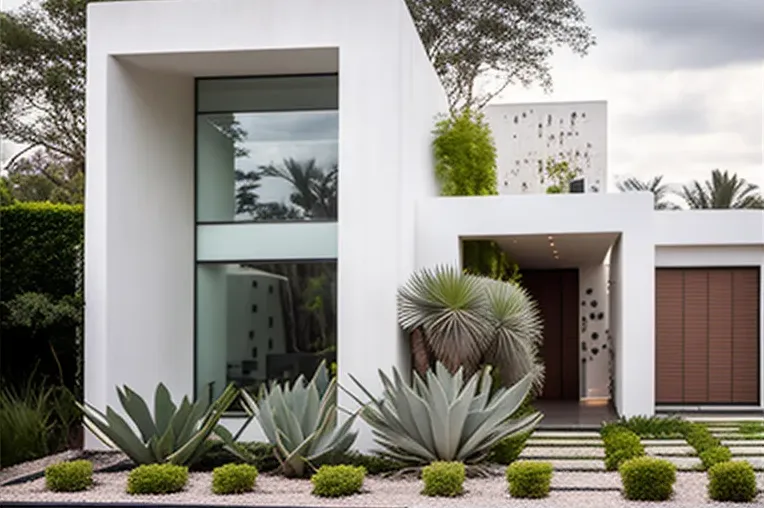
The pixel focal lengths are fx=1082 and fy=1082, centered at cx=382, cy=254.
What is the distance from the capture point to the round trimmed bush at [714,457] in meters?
11.0

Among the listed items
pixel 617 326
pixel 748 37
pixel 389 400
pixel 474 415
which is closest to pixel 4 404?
pixel 389 400

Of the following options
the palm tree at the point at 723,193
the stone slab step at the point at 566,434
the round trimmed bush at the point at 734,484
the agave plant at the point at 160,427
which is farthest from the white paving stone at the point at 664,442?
the palm tree at the point at 723,193

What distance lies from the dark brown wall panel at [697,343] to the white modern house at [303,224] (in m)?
0.02

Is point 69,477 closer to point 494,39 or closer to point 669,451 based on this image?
point 669,451

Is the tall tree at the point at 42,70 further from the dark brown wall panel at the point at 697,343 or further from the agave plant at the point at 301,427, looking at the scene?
the agave plant at the point at 301,427

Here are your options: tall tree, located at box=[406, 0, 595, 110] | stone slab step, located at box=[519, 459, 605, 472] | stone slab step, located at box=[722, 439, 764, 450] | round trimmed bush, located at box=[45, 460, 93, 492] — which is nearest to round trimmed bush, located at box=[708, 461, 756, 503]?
stone slab step, located at box=[519, 459, 605, 472]

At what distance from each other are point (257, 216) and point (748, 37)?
8337 mm

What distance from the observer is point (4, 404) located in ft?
41.5

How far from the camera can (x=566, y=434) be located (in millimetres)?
14633

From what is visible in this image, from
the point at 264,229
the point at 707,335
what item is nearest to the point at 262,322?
the point at 264,229

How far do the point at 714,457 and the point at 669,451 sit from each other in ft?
4.26

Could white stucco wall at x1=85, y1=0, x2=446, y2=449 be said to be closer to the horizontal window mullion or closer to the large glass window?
the large glass window

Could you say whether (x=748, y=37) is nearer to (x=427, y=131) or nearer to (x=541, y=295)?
(x=427, y=131)

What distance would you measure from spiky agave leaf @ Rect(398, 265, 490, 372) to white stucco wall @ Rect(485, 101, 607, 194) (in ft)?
39.8
